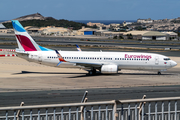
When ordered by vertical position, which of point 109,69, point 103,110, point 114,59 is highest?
point 103,110

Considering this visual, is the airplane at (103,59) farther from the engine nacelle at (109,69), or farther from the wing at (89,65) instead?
the engine nacelle at (109,69)

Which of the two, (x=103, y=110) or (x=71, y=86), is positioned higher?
(x=103, y=110)

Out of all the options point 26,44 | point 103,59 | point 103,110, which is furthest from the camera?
point 26,44

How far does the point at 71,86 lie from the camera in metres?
33.9

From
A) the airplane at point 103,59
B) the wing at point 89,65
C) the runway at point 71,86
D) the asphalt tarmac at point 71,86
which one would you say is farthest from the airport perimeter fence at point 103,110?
the airplane at point 103,59

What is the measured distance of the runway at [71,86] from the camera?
26.7 m

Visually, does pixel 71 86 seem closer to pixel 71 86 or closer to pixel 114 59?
pixel 71 86

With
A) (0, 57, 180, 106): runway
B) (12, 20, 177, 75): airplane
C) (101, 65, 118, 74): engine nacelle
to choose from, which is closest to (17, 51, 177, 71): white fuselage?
(12, 20, 177, 75): airplane

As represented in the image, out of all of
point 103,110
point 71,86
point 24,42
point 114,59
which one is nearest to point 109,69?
point 114,59

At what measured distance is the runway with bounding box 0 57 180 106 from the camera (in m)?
26.7

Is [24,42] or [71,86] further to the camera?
[24,42]

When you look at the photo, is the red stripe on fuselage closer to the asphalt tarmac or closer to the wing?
the asphalt tarmac

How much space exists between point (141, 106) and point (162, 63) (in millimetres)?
32568

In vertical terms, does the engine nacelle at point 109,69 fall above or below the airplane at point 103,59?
below
